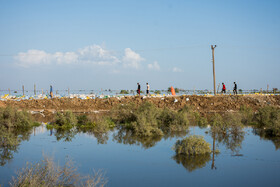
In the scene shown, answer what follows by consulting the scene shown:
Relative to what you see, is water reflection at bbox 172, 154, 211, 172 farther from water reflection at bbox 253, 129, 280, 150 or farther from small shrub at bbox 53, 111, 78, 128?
small shrub at bbox 53, 111, 78, 128

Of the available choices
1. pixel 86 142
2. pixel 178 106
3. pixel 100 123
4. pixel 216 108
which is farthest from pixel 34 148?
pixel 216 108

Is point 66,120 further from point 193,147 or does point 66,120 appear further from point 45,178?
point 45,178

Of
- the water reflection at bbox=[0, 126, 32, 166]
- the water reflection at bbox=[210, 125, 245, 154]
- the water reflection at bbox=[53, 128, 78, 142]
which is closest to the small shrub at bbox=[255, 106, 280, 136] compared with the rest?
the water reflection at bbox=[210, 125, 245, 154]

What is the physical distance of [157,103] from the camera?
3531cm

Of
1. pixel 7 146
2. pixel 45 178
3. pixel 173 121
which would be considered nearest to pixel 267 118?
pixel 173 121

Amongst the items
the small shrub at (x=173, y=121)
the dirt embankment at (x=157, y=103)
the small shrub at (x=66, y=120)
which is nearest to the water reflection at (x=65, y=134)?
the small shrub at (x=66, y=120)

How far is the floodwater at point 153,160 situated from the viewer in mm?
9969

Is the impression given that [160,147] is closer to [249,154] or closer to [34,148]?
[249,154]

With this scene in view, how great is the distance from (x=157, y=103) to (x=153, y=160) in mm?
22961

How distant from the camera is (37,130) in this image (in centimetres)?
2066

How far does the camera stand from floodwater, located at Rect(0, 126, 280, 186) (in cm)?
997

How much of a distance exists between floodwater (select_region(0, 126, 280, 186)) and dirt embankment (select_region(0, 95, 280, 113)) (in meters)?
16.9

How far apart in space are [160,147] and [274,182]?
6.04 metres

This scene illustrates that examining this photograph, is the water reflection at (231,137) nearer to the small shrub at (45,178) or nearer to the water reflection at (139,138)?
the water reflection at (139,138)
